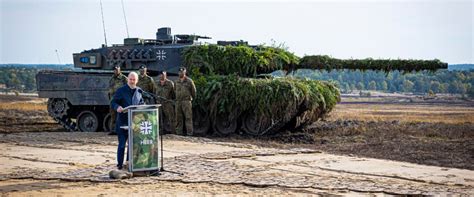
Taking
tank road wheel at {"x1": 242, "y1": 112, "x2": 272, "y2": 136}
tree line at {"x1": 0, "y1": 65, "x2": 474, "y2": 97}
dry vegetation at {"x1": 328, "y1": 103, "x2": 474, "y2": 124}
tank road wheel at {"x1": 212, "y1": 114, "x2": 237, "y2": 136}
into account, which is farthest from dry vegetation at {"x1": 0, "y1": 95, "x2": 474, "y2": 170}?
tree line at {"x1": 0, "y1": 65, "x2": 474, "y2": 97}

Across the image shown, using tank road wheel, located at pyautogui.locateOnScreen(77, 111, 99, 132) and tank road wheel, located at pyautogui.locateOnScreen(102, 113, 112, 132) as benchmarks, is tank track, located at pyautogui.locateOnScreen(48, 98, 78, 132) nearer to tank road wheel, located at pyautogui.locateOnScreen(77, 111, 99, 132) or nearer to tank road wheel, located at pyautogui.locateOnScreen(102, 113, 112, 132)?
tank road wheel, located at pyautogui.locateOnScreen(77, 111, 99, 132)

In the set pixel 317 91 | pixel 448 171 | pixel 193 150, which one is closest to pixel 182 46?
pixel 317 91

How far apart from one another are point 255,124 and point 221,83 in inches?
50.9

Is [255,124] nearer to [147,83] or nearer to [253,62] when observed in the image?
[253,62]

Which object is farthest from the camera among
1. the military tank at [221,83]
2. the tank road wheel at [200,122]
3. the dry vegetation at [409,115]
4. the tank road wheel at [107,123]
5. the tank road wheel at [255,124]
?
the dry vegetation at [409,115]

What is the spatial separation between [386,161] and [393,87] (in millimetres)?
69107

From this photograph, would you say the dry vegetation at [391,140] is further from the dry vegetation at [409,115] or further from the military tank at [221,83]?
the dry vegetation at [409,115]

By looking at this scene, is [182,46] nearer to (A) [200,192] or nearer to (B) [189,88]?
(B) [189,88]

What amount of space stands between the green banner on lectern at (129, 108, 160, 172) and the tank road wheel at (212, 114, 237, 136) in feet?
27.6

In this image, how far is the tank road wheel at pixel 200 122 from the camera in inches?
808

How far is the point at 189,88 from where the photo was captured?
62.7ft

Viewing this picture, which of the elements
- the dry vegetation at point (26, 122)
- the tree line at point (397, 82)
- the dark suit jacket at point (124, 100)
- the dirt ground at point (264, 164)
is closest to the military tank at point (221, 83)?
the dirt ground at point (264, 164)

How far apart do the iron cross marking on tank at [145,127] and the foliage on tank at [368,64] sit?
10238 millimetres

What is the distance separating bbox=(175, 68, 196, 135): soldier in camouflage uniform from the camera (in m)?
19.1
